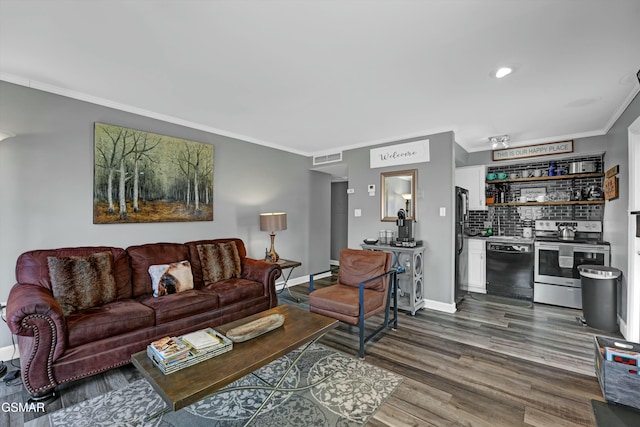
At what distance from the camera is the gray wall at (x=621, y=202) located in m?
3.03

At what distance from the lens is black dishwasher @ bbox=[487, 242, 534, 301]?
169 inches

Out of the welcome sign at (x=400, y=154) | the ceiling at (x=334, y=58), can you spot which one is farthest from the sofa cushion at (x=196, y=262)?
the welcome sign at (x=400, y=154)

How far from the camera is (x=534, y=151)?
4500 millimetres

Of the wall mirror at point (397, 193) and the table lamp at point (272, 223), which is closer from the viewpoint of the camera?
the wall mirror at point (397, 193)

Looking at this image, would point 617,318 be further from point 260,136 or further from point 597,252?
point 260,136

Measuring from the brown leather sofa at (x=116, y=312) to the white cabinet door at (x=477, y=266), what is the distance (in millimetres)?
3352

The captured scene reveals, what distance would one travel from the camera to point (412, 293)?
12.1 ft

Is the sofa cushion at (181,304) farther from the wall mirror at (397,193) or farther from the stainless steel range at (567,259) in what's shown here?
the stainless steel range at (567,259)

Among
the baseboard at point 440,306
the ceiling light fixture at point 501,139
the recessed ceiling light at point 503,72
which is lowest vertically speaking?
the baseboard at point 440,306

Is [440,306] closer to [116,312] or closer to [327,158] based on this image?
[327,158]

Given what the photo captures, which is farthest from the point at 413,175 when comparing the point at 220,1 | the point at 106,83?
the point at 106,83

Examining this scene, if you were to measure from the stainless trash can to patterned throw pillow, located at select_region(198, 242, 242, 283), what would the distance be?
4.30 m

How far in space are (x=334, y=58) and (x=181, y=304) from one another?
103 inches

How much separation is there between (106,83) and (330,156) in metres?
3.43
